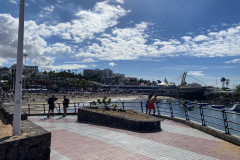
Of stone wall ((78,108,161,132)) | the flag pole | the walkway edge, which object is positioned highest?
the flag pole

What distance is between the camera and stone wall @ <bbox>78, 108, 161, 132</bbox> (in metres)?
8.41

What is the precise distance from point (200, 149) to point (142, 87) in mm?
162668

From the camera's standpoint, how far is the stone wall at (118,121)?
841 cm

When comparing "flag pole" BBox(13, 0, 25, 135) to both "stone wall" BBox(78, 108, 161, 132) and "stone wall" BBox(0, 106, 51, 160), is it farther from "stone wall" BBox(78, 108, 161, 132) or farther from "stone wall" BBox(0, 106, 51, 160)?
"stone wall" BBox(78, 108, 161, 132)

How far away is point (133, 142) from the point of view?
637 centimetres

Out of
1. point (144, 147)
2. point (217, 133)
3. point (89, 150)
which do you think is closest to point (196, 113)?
point (217, 133)

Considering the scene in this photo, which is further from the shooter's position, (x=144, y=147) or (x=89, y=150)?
(x=144, y=147)

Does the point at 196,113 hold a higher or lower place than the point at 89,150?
higher

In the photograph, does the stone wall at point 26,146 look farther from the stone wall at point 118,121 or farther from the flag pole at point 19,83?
the stone wall at point 118,121

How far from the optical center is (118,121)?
9477 mm

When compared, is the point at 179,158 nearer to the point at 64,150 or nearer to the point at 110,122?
the point at 64,150

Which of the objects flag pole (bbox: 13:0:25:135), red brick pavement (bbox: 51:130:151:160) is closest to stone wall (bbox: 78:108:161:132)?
red brick pavement (bbox: 51:130:151:160)

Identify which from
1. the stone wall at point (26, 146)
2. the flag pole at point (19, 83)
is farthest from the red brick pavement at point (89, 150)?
the flag pole at point (19, 83)

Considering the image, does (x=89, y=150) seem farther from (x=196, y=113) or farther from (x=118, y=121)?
(x=196, y=113)
